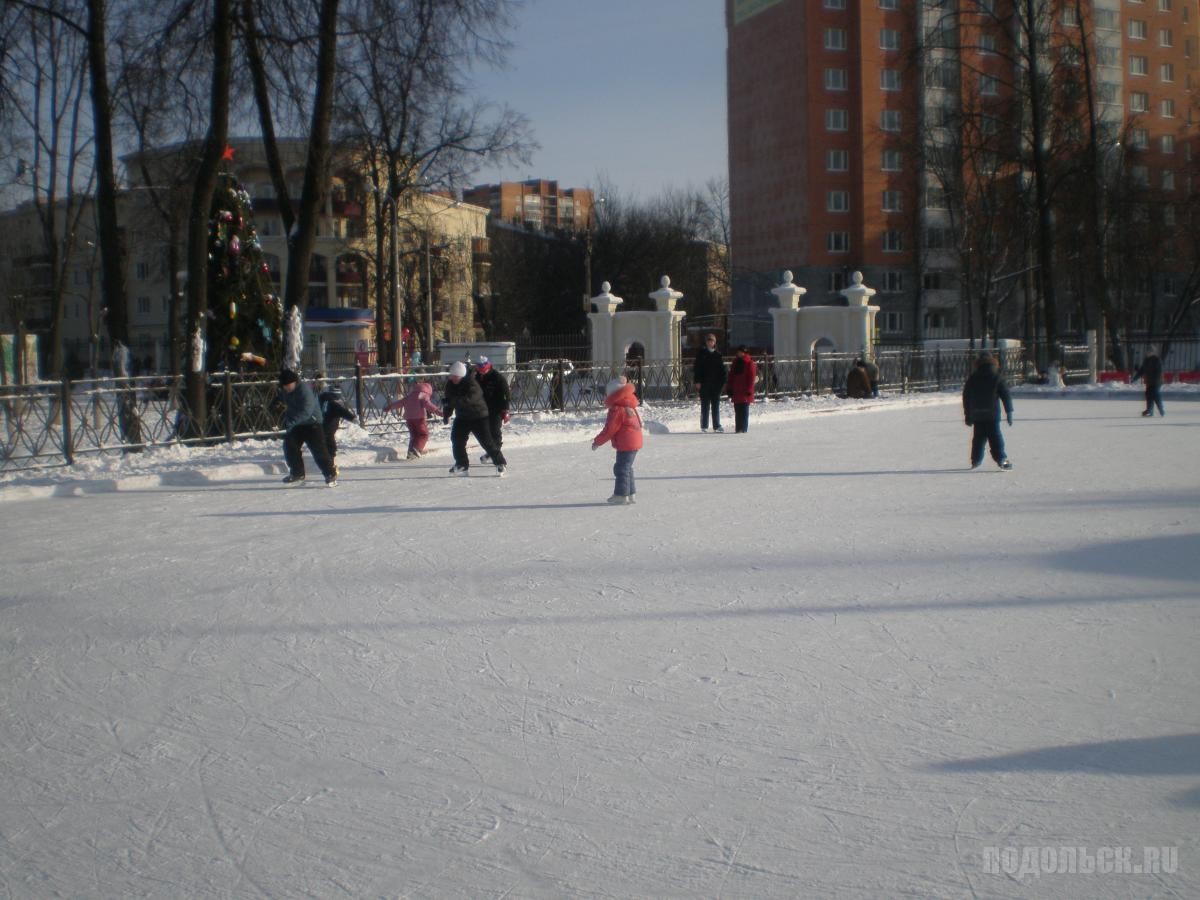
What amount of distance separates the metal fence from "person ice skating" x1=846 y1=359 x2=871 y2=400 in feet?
9.52

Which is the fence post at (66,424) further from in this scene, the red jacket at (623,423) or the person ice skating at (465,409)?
the red jacket at (623,423)

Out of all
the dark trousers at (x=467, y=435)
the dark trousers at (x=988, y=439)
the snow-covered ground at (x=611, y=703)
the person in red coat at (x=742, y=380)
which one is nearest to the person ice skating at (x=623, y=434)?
the snow-covered ground at (x=611, y=703)

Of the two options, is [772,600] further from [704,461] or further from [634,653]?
[704,461]

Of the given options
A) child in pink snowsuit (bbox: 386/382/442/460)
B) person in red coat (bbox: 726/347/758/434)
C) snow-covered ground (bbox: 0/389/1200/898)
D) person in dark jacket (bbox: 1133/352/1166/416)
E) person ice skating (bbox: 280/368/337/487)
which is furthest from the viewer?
person in dark jacket (bbox: 1133/352/1166/416)

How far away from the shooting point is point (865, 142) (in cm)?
5653

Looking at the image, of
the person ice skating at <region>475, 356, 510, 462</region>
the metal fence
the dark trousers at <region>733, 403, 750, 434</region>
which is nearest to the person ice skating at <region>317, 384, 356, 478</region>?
the person ice skating at <region>475, 356, 510, 462</region>

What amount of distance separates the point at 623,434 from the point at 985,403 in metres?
4.80

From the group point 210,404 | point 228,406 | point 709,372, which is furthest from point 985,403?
point 210,404

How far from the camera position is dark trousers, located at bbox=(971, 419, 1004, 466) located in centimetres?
1425

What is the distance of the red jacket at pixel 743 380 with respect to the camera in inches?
830

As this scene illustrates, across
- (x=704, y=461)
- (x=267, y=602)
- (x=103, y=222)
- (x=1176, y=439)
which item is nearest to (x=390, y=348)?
(x=103, y=222)

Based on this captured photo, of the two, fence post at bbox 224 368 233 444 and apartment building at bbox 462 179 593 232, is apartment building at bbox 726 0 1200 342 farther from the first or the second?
apartment building at bbox 462 179 593 232

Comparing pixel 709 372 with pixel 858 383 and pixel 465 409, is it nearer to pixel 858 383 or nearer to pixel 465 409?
pixel 465 409

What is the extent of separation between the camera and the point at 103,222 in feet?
63.8
